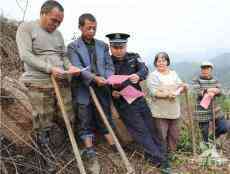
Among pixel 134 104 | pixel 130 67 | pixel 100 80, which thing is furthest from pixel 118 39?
pixel 134 104

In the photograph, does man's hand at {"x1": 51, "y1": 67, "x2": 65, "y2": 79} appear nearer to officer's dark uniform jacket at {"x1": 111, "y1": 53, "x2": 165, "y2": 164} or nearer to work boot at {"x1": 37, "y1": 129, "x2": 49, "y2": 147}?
work boot at {"x1": 37, "y1": 129, "x2": 49, "y2": 147}

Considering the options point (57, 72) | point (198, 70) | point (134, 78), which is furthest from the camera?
point (198, 70)

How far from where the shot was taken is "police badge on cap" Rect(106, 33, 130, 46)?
448cm

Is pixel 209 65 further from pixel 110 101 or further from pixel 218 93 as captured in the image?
pixel 110 101

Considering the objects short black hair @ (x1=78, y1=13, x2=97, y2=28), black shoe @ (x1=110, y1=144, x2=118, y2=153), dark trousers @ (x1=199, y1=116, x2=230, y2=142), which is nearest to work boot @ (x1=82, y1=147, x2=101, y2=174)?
black shoe @ (x1=110, y1=144, x2=118, y2=153)

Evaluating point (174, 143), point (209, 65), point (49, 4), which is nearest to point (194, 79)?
point (209, 65)

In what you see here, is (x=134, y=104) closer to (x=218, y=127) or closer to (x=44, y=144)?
(x=44, y=144)

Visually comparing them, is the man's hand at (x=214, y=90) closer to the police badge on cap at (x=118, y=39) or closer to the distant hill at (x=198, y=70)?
the distant hill at (x=198, y=70)

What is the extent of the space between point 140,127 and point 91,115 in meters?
0.65

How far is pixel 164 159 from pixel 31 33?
2.04 meters

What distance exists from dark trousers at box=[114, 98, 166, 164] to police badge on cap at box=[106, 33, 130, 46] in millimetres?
688

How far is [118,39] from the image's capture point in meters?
4.48

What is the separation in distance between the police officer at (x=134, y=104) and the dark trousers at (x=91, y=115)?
192mm

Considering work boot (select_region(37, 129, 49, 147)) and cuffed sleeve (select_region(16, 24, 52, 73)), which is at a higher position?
cuffed sleeve (select_region(16, 24, 52, 73))
